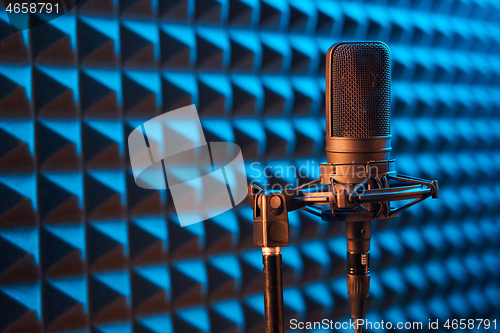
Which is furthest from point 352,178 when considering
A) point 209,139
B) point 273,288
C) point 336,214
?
point 209,139

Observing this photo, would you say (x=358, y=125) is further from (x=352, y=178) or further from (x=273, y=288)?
(x=273, y=288)

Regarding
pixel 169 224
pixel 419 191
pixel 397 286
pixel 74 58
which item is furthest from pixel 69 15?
pixel 397 286

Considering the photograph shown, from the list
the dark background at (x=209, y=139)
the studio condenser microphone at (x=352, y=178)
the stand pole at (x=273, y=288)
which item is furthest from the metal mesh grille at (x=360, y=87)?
the dark background at (x=209, y=139)

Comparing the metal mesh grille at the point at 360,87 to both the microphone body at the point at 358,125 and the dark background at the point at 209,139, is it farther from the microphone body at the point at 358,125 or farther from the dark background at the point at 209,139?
the dark background at the point at 209,139

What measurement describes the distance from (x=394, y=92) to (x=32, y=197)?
3.29ft

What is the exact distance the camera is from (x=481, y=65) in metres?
1.47

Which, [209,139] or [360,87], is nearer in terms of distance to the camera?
[360,87]

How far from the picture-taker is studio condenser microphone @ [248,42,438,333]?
0.66m

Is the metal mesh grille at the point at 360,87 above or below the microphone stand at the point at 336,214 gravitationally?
above

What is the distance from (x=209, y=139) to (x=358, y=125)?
1.48ft

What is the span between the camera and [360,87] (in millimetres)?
706

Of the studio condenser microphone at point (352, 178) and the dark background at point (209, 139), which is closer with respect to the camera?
the studio condenser microphone at point (352, 178)

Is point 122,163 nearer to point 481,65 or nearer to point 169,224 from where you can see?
point 169,224

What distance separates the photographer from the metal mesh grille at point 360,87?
2.31 ft
